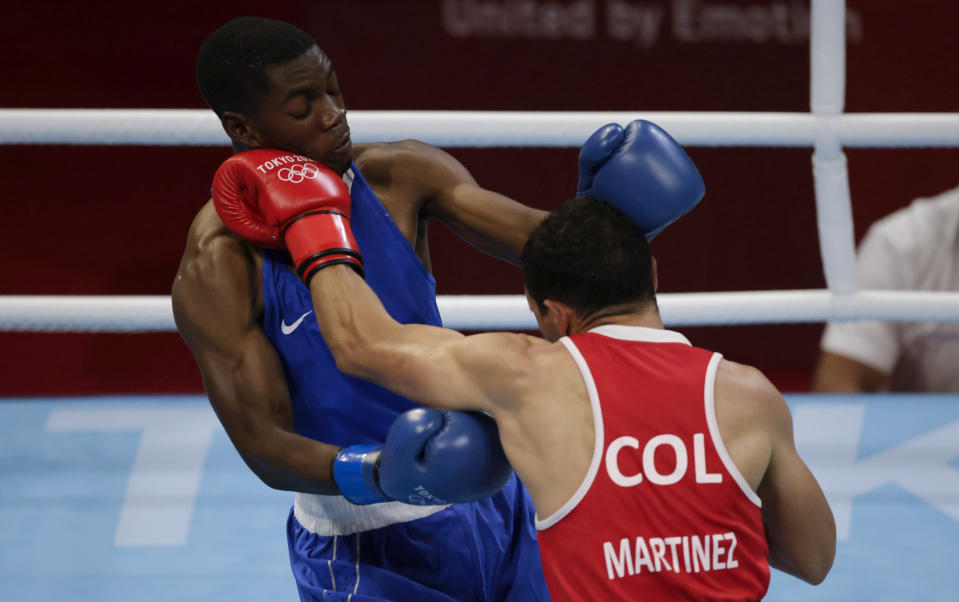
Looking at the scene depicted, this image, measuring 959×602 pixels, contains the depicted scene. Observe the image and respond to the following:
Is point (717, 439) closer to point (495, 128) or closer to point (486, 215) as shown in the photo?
point (486, 215)

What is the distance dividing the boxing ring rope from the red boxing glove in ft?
3.18

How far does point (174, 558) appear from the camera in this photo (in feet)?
7.98

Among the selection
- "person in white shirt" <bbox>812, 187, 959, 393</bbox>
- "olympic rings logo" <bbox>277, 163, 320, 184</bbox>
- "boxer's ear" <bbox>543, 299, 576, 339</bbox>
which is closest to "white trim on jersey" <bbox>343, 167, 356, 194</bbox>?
"olympic rings logo" <bbox>277, 163, 320, 184</bbox>

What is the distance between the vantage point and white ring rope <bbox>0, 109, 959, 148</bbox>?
2699 mm

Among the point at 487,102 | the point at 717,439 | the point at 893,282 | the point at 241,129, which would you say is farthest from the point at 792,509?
the point at 487,102

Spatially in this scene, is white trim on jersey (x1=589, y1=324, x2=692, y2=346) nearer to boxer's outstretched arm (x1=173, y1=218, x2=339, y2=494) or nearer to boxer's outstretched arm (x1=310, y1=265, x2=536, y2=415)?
boxer's outstretched arm (x1=310, y1=265, x2=536, y2=415)

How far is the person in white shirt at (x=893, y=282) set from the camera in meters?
3.86

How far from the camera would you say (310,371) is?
1.79 meters

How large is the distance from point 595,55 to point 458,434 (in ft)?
10.0

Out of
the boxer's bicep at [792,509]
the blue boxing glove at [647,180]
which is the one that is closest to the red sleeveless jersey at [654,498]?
the boxer's bicep at [792,509]

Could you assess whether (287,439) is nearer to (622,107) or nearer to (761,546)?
(761,546)

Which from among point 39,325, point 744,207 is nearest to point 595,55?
point 744,207

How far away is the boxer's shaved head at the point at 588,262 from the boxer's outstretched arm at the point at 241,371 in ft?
1.53

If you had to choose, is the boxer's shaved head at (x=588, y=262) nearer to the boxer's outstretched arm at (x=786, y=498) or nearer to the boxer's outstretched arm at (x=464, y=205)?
the boxer's outstretched arm at (x=786, y=498)
